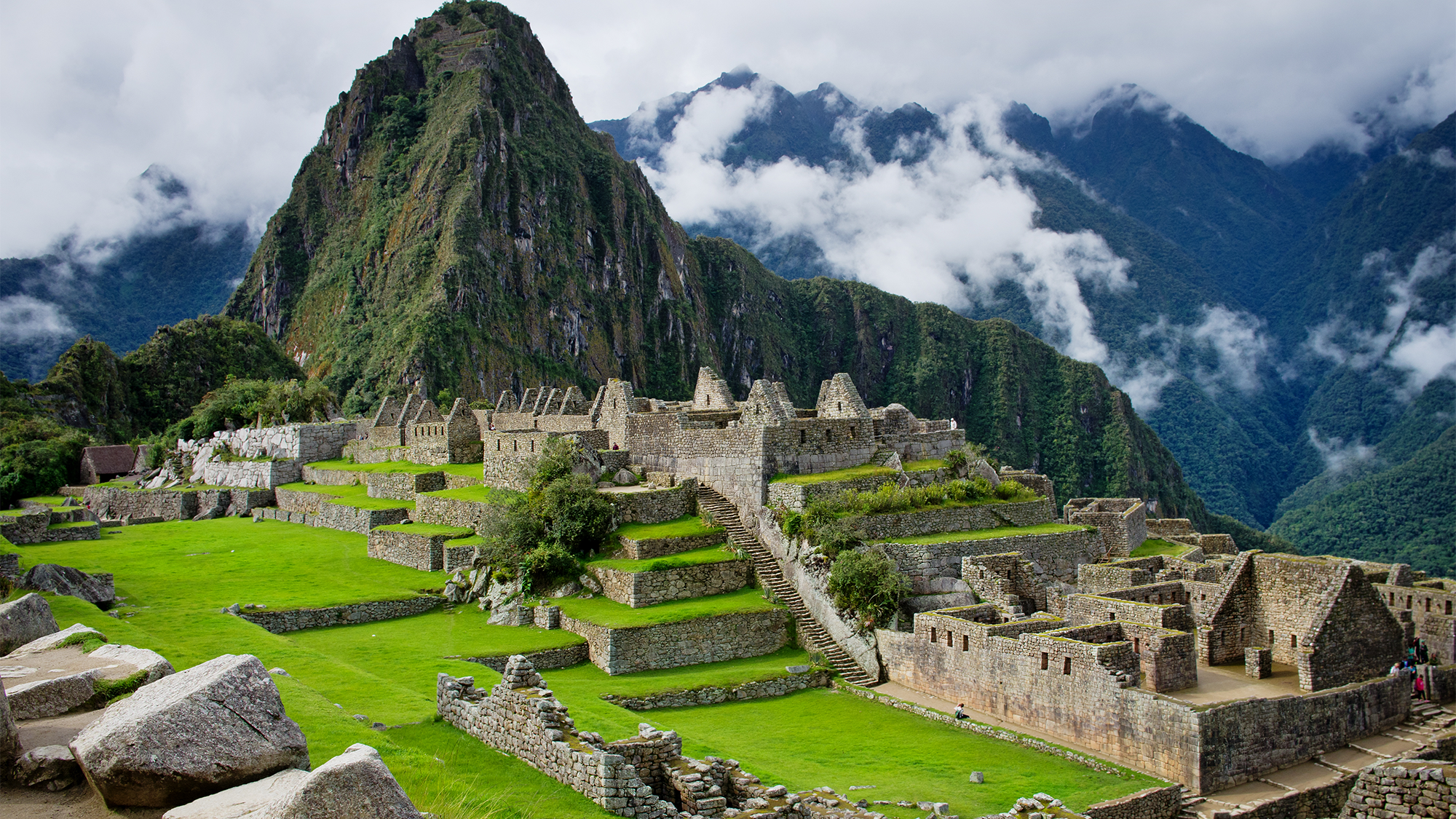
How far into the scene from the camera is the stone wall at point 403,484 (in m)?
32.6

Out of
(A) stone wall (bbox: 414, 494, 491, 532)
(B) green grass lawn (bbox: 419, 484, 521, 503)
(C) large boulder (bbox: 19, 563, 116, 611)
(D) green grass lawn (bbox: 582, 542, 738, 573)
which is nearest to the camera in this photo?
(C) large boulder (bbox: 19, 563, 116, 611)

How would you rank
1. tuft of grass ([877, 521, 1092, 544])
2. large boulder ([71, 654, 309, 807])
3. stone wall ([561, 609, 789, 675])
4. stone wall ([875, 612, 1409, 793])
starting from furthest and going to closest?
tuft of grass ([877, 521, 1092, 544]) → stone wall ([561, 609, 789, 675]) → stone wall ([875, 612, 1409, 793]) → large boulder ([71, 654, 309, 807])

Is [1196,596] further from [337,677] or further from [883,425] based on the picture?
[337,677]

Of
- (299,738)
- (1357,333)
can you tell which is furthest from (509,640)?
(1357,333)

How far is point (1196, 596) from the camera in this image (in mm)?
20266

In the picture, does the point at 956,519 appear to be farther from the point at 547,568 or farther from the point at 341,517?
the point at 341,517

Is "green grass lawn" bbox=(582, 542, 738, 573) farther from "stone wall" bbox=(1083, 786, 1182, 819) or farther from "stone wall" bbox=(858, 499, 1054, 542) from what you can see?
"stone wall" bbox=(1083, 786, 1182, 819)

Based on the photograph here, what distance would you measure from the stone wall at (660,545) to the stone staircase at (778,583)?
70 cm

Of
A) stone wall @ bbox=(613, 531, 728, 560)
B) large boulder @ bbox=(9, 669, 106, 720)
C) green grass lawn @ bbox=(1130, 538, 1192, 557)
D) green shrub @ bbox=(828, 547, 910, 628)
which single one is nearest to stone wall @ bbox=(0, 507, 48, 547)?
stone wall @ bbox=(613, 531, 728, 560)

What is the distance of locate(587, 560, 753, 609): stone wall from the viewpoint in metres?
21.0

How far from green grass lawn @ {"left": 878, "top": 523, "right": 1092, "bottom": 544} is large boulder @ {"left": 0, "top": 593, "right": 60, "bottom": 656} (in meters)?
16.2

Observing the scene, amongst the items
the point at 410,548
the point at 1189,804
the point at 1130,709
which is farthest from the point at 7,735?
the point at 410,548

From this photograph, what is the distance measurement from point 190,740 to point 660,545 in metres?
16.9

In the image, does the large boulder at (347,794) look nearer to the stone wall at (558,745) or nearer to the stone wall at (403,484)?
the stone wall at (558,745)
